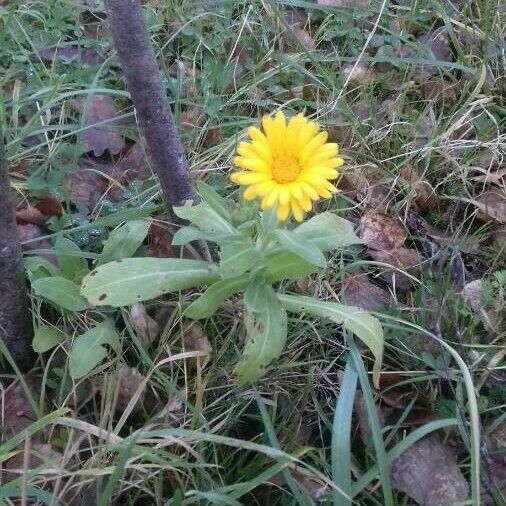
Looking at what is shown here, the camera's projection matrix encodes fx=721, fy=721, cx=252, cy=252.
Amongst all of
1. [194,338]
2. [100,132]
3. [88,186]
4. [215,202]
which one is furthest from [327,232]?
[100,132]

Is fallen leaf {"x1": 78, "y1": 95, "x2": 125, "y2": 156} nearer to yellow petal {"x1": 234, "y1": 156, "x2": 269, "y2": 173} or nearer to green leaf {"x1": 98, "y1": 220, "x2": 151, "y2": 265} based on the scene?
green leaf {"x1": 98, "y1": 220, "x2": 151, "y2": 265}

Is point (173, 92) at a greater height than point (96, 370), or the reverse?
point (173, 92)

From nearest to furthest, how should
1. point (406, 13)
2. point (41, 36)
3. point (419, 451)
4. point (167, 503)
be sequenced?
point (167, 503) → point (419, 451) → point (41, 36) → point (406, 13)

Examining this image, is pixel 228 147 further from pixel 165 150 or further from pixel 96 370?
pixel 96 370

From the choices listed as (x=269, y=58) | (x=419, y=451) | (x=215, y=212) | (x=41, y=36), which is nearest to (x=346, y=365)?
(x=419, y=451)

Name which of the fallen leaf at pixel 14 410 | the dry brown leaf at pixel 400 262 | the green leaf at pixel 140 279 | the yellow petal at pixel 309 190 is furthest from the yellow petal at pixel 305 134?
the fallen leaf at pixel 14 410

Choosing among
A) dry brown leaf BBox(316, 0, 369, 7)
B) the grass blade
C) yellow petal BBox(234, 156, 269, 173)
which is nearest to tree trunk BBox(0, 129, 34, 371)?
yellow petal BBox(234, 156, 269, 173)

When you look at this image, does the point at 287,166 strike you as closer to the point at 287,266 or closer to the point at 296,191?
the point at 296,191
